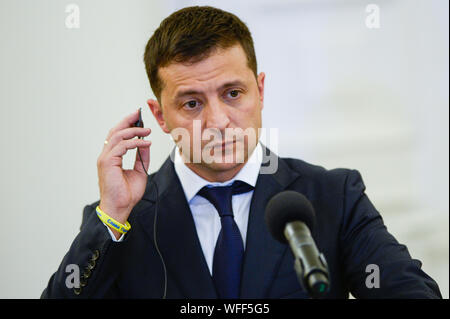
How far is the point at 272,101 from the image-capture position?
1.84 m

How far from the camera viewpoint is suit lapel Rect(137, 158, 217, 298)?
1.11 meters

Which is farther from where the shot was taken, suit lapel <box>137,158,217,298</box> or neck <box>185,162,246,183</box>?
neck <box>185,162,246,183</box>

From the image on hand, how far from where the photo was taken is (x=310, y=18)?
71.7 inches

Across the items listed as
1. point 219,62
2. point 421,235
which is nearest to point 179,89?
point 219,62

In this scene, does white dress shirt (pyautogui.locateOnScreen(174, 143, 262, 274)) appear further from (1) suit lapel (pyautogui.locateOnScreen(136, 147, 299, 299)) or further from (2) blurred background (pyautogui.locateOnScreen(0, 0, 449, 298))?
(2) blurred background (pyautogui.locateOnScreen(0, 0, 449, 298))

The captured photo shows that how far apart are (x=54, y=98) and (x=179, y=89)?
775mm

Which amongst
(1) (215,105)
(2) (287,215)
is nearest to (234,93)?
(1) (215,105)

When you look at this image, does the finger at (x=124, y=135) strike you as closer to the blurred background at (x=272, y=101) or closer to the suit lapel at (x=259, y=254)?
the suit lapel at (x=259, y=254)

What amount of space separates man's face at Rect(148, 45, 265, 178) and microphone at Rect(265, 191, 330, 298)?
389 mm

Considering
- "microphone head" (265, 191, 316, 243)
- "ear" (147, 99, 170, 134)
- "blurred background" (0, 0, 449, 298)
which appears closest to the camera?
"microphone head" (265, 191, 316, 243)

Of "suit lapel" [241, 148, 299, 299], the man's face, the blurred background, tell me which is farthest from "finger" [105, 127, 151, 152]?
the blurred background

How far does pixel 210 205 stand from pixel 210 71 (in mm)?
343

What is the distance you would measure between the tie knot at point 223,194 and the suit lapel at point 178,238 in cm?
7

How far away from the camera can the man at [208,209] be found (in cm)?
110
